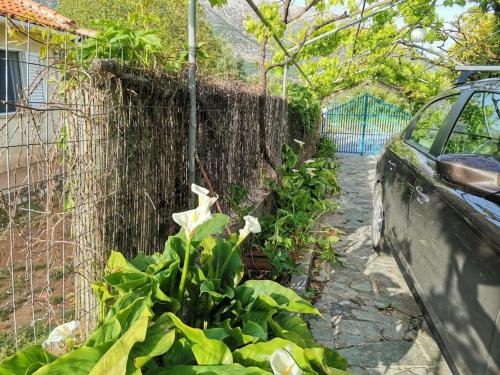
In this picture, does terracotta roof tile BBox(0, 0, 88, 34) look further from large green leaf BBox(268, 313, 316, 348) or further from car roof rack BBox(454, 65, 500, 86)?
car roof rack BBox(454, 65, 500, 86)

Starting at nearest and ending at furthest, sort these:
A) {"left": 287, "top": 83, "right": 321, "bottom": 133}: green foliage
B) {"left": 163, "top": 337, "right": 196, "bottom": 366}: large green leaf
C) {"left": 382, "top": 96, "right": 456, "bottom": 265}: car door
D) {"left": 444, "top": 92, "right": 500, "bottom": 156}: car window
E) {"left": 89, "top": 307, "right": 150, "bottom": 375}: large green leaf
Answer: {"left": 89, "top": 307, "right": 150, "bottom": 375}: large green leaf < {"left": 163, "top": 337, "right": 196, "bottom": 366}: large green leaf < {"left": 444, "top": 92, "right": 500, "bottom": 156}: car window < {"left": 382, "top": 96, "right": 456, "bottom": 265}: car door < {"left": 287, "top": 83, "right": 321, "bottom": 133}: green foliage

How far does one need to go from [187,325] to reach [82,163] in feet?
3.28

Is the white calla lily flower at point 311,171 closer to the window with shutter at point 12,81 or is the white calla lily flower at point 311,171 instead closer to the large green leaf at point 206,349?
the window with shutter at point 12,81

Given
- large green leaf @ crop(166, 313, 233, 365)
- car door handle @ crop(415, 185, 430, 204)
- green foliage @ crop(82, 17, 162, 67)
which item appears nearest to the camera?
large green leaf @ crop(166, 313, 233, 365)

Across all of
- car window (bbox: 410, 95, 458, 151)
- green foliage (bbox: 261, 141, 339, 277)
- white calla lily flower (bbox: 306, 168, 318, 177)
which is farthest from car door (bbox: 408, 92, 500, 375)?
white calla lily flower (bbox: 306, 168, 318, 177)

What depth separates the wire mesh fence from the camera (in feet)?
6.56

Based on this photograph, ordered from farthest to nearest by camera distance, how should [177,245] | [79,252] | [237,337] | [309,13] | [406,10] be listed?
[406,10] → [309,13] → [79,252] → [177,245] → [237,337]

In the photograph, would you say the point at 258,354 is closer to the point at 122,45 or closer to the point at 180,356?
the point at 180,356

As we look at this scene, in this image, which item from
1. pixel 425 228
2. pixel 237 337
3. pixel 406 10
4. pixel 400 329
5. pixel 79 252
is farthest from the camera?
pixel 406 10

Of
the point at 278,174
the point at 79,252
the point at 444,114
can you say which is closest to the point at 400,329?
the point at 444,114

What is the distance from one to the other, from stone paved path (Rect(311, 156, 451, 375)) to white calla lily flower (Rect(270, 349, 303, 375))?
5.13 feet

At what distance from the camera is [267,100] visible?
20.3ft

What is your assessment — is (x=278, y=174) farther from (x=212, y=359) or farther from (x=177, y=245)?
(x=212, y=359)

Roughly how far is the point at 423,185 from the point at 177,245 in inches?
68.9
